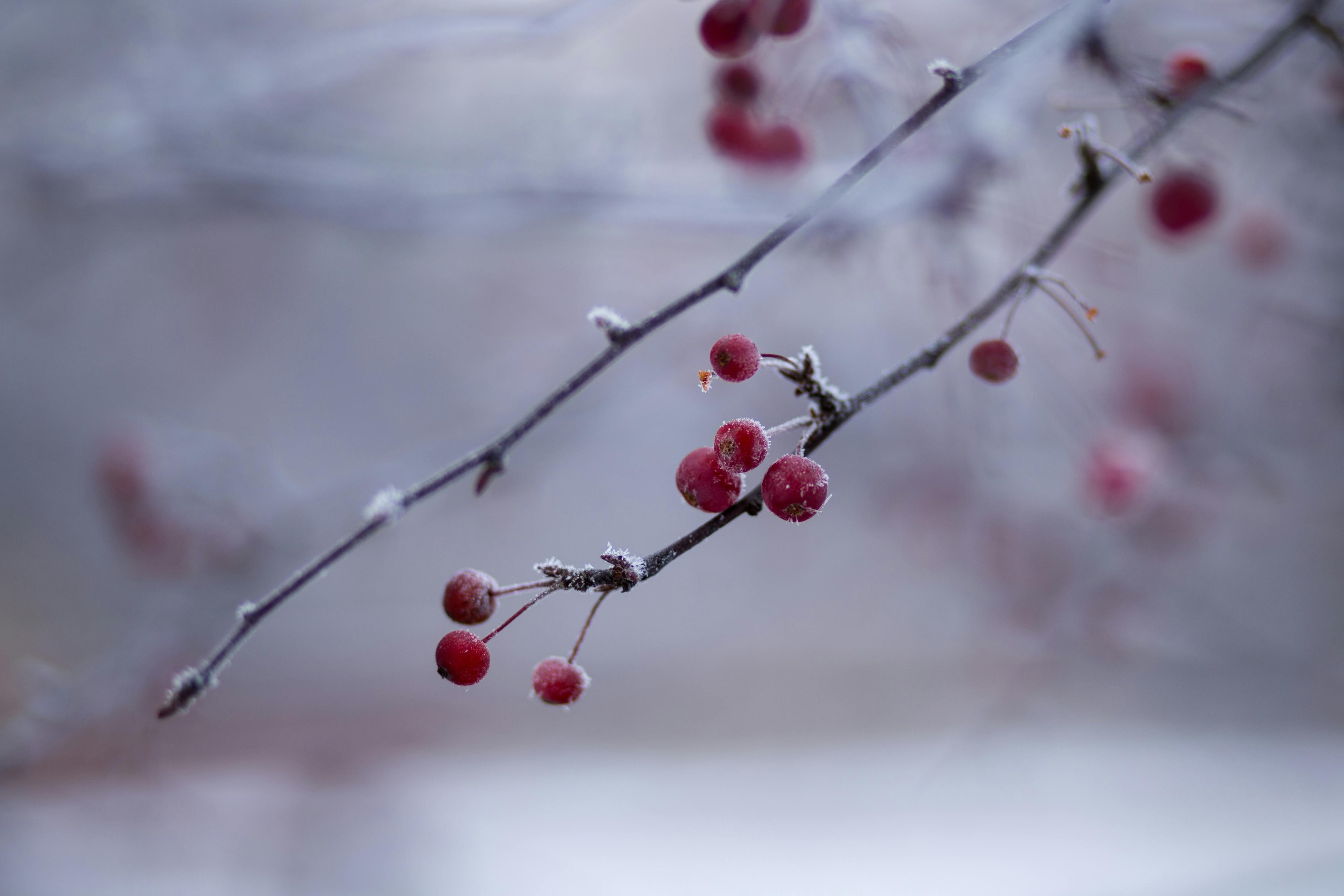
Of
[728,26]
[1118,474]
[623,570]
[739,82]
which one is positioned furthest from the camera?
[1118,474]

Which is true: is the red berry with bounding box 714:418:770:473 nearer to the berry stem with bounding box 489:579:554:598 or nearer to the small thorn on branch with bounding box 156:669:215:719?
the berry stem with bounding box 489:579:554:598

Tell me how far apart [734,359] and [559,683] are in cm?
18

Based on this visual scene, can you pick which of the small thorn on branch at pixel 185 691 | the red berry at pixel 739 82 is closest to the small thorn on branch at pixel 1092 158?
the red berry at pixel 739 82

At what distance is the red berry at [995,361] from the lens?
1.28 ft

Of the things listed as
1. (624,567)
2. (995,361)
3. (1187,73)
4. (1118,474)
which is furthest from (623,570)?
(1118,474)

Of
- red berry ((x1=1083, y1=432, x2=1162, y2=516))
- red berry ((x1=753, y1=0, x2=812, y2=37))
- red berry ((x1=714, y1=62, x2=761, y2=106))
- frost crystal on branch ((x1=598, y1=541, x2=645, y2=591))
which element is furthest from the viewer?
red berry ((x1=1083, y1=432, x2=1162, y2=516))

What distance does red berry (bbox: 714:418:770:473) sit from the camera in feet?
1.11

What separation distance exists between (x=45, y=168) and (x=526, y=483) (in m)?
0.79

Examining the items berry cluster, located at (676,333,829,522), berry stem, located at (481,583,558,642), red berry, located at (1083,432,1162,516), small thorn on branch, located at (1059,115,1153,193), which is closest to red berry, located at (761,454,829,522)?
berry cluster, located at (676,333,829,522)

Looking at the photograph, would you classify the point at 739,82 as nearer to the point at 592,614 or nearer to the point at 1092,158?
the point at 1092,158

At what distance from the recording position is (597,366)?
0.32 metres

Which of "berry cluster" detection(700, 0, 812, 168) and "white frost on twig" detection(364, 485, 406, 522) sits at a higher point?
"berry cluster" detection(700, 0, 812, 168)

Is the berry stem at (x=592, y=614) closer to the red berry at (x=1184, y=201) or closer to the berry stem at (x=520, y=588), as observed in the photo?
the berry stem at (x=520, y=588)

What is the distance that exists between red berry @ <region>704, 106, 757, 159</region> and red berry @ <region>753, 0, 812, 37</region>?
0.19 metres
